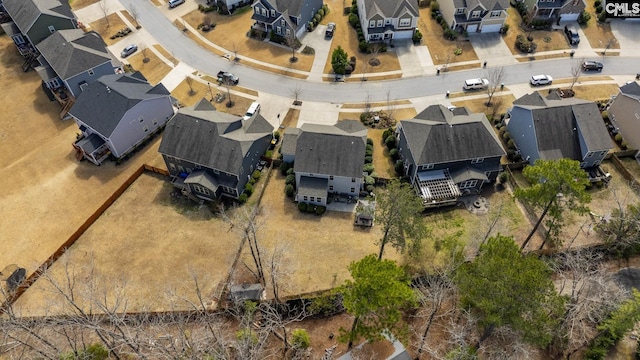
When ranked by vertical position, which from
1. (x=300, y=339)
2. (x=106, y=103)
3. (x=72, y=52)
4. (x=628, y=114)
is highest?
(x=72, y=52)

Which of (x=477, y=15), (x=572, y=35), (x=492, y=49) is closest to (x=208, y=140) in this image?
(x=492, y=49)

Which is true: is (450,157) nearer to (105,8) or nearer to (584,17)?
(584,17)

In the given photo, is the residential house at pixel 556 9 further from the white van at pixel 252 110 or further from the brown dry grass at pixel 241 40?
the white van at pixel 252 110

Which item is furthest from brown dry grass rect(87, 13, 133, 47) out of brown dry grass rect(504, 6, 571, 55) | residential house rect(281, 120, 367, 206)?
brown dry grass rect(504, 6, 571, 55)

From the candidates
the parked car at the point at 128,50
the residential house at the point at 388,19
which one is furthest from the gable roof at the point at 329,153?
the parked car at the point at 128,50

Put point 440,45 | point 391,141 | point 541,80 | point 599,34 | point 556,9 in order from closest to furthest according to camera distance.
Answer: point 391,141 → point 541,80 → point 440,45 → point 599,34 → point 556,9

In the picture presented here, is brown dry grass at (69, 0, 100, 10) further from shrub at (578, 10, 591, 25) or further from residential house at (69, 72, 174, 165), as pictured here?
shrub at (578, 10, 591, 25)

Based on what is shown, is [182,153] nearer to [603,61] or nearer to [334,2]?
[334,2]
